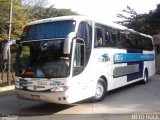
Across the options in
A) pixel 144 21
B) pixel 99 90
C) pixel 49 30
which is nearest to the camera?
pixel 49 30

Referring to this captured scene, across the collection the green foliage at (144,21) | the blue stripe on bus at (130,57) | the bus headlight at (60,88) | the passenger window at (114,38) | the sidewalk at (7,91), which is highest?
the green foliage at (144,21)

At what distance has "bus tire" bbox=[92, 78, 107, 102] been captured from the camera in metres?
12.3

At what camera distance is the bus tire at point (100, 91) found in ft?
40.3

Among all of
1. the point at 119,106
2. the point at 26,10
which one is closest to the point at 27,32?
Result: the point at 119,106

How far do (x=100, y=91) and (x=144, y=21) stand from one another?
25722 millimetres

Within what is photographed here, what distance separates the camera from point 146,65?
63.8ft

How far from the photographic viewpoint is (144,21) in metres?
36.9

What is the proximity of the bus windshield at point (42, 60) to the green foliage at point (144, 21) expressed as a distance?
25244mm

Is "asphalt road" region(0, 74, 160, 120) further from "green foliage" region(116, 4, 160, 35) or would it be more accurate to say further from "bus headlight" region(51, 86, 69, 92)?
"green foliage" region(116, 4, 160, 35)

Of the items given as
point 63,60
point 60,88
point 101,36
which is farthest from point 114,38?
point 60,88

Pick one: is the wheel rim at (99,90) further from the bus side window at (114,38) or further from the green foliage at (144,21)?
the green foliage at (144,21)

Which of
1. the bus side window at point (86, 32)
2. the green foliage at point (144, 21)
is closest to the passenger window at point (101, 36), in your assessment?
the bus side window at point (86, 32)

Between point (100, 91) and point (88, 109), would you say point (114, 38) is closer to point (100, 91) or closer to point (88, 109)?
point (100, 91)

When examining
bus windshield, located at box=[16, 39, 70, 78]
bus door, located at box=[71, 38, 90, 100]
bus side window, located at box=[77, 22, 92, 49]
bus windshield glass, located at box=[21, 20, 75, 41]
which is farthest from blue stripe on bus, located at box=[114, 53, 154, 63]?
bus windshield, located at box=[16, 39, 70, 78]
